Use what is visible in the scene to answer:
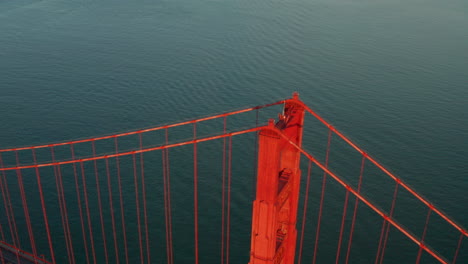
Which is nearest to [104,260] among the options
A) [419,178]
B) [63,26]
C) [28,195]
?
[28,195]

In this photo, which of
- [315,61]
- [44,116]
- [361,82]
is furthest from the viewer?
[315,61]

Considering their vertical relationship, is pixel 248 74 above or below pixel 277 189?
below

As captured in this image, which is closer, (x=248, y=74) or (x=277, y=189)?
(x=277, y=189)

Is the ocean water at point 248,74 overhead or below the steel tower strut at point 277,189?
below

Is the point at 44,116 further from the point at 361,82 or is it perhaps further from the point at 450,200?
the point at 450,200

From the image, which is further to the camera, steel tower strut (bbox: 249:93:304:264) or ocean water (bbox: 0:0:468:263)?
ocean water (bbox: 0:0:468:263)
